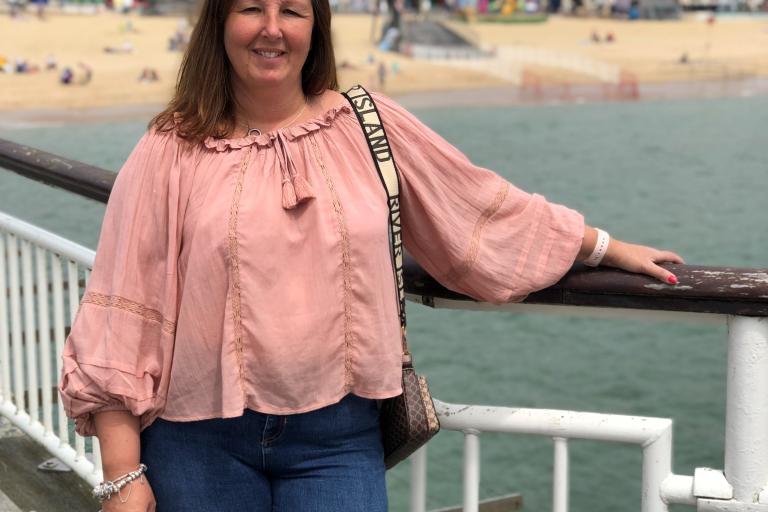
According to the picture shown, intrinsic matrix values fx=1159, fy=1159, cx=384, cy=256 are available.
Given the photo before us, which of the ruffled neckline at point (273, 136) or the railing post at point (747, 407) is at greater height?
the ruffled neckline at point (273, 136)

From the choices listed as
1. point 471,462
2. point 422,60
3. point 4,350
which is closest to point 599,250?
point 471,462

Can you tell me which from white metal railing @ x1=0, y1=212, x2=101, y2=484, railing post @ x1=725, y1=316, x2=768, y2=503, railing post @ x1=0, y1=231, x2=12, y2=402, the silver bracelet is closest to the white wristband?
railing post @ x1=725, y1=316, x2=768, y2=503

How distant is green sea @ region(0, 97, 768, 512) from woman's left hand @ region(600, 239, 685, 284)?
0.95 meters

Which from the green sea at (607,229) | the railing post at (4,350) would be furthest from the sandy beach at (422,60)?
the railing post at (4,350)

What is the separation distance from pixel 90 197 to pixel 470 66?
53.1 meters

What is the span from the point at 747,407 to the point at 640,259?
309 millimetres

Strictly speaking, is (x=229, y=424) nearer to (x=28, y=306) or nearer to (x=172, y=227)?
(x=172, y=227)

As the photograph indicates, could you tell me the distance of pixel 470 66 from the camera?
181ft

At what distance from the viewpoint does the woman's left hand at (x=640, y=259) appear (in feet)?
6.53

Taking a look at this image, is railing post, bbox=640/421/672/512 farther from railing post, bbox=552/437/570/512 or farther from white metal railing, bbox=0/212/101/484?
white metal railing, bbox=0/212/101/484

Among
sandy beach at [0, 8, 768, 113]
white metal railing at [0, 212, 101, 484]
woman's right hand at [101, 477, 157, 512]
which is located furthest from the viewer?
sandy beach at [0, 8, 768, 113]

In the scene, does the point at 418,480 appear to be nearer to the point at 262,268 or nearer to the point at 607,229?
the point at 262,268

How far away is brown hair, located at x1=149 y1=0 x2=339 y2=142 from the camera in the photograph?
6.52ft

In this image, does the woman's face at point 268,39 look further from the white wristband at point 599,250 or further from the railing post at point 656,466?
the railing post at point 656,466
